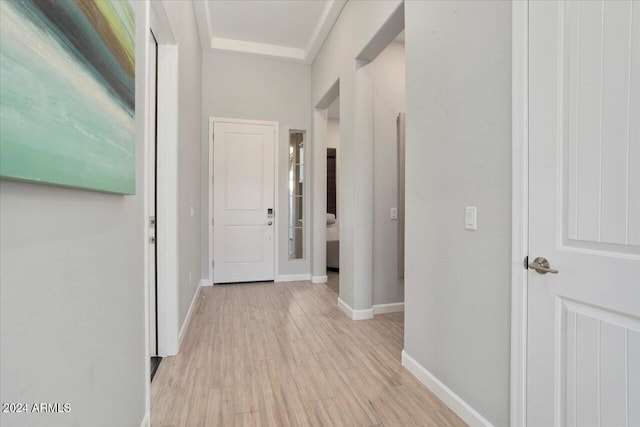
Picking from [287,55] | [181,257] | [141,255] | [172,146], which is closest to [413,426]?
[141,255]

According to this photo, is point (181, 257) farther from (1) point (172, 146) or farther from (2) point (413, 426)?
(2) point (413, 426)

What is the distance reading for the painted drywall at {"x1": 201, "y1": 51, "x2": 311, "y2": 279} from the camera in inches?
174

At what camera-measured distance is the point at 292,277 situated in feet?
15.6

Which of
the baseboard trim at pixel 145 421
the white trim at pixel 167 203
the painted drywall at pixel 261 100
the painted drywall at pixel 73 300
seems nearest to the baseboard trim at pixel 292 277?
the painted drywall at pixel 261 100

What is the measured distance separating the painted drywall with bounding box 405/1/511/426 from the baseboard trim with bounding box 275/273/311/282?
2775mm

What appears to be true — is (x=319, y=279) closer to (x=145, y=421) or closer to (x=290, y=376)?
(x=290, y=376)

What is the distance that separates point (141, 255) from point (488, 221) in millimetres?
1673

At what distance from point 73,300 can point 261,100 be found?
421 centimetres

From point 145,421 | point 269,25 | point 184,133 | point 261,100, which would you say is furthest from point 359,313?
point 269,25

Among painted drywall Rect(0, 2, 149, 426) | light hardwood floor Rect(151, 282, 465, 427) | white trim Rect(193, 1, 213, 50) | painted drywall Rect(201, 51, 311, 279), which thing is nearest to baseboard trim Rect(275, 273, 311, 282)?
painted drywall Rect(201, 51, 311, 279)

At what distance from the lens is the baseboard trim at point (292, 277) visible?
15.4 ft
